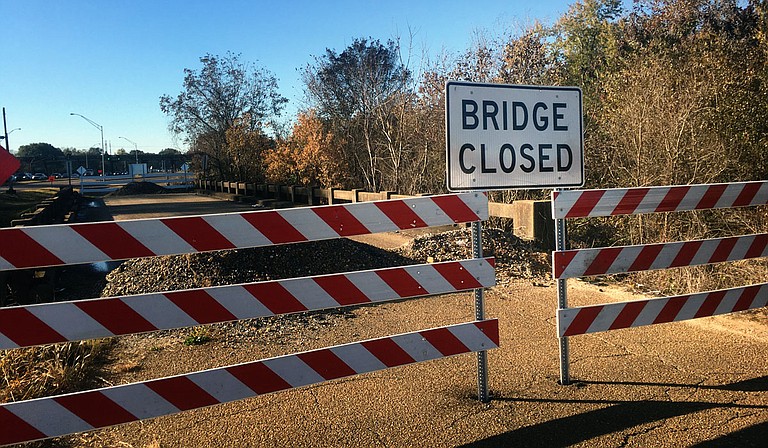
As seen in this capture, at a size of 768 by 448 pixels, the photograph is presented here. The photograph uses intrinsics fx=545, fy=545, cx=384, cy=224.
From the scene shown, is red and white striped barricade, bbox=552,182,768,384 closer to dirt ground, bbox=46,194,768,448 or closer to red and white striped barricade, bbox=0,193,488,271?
dirt ground, bbox=46,194,768,448

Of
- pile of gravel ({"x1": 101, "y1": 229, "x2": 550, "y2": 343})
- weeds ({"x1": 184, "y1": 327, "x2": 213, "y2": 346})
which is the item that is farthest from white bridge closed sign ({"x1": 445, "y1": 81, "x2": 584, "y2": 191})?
weeds ({"x1": 184, "y1": 327, "x2": 213, "y2": 346})

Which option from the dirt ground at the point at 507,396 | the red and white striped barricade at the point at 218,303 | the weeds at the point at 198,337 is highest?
the red and white striped barricade at the point at 218,303

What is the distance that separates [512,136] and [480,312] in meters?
1.32

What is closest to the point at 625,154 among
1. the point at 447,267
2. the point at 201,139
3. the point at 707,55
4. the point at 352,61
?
the point at 707,55

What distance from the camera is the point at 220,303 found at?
315 centimetres

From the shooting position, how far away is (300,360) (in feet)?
11.0

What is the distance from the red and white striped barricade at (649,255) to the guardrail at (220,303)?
2.23ft

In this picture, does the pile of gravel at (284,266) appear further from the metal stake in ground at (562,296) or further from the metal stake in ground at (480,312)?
the metal stake in ground at (562,296)

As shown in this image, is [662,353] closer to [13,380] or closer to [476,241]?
[476,241]

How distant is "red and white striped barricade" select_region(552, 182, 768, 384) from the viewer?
407 centimetres

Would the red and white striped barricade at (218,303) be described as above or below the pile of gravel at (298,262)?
above

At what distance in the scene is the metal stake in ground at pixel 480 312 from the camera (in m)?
3.87

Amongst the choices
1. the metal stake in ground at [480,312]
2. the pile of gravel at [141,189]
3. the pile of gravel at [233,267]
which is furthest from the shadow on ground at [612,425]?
the pile of gravel at [141,189]

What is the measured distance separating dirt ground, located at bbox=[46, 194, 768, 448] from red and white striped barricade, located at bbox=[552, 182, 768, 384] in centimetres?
46
